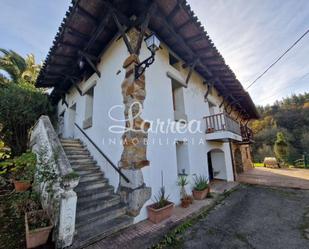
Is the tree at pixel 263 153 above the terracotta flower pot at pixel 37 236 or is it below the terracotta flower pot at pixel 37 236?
above

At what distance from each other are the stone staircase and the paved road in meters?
1.39

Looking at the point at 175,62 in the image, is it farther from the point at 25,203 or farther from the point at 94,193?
the point at 25,203

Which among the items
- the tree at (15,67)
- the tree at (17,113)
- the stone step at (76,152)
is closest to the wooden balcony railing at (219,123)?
the stone step at (76,152)

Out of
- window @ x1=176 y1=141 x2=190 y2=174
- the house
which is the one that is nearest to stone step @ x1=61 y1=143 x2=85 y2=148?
the house

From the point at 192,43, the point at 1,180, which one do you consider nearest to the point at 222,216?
the point at 192,43

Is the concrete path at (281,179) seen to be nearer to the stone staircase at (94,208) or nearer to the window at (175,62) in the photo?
the window at (175,62)

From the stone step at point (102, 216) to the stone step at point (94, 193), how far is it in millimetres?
382

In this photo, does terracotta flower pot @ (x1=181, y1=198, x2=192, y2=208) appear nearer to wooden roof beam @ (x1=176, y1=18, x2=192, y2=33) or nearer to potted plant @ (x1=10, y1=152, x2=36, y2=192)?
potted plant @ (x1=10, y1=152, x2=36, y2=192)

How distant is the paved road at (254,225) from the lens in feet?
8.77

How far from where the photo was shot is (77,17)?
3.70 meters

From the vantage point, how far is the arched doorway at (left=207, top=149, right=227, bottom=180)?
784cm

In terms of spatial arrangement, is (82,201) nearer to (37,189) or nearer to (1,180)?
(37,189)

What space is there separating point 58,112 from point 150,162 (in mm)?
8043

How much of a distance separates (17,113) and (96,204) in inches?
243
